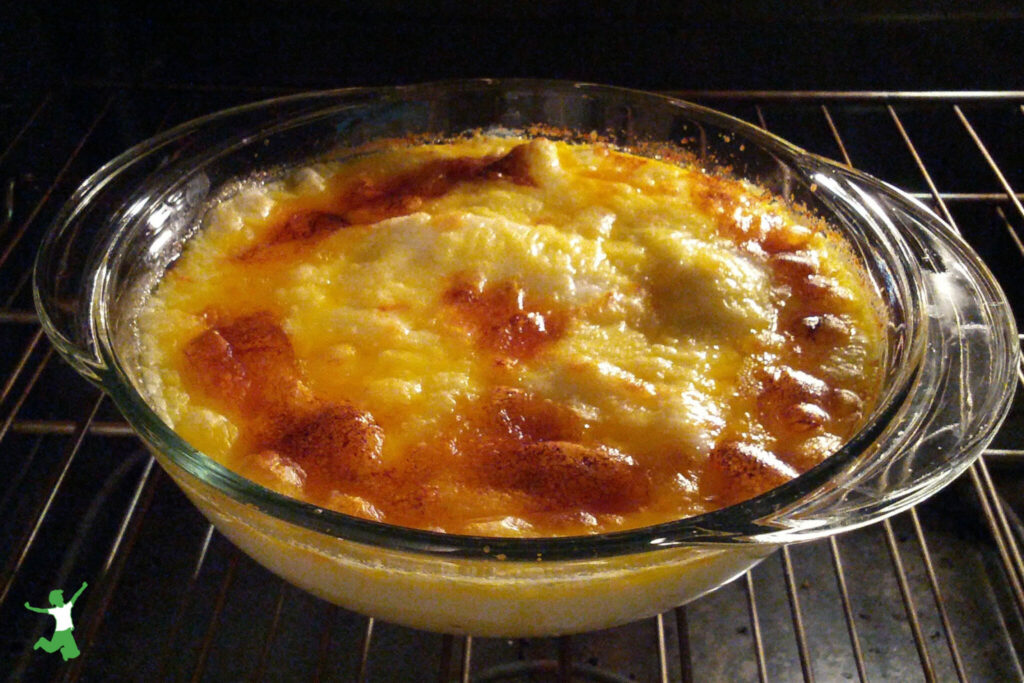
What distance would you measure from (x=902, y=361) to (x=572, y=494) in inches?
12.6

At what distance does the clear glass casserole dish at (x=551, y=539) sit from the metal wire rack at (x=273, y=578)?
0.41 feet

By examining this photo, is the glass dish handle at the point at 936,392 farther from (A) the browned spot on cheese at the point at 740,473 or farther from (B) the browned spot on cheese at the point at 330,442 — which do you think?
(B) the browned spot on cheese at the point at 330,442

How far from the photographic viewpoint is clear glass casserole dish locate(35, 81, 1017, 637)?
2.05ft

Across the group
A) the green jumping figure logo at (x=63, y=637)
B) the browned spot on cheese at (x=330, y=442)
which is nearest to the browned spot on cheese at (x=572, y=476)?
the browned spot on cheese at (x=330, y=442)

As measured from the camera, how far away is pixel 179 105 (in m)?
1.42

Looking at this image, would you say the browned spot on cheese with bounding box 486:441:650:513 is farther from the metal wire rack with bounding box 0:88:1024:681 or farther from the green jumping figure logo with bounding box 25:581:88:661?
the green jumping figure logo with bounding box 25:581:88:661

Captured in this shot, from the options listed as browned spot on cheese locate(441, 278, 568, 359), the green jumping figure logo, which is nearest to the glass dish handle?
browned spot on cheese locate(441, 278, 568, 359)

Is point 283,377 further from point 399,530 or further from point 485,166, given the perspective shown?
point 485,166

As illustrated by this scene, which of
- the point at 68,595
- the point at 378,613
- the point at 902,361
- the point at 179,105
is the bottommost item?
the point at 378,613

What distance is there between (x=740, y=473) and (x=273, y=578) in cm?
64

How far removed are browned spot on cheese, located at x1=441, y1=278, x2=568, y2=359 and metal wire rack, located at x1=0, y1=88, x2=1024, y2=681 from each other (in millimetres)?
325

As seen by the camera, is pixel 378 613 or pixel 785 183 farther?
pixel 785 183

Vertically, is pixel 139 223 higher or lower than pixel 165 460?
higher

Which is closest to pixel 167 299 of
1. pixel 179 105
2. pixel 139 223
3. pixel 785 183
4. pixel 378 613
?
pixel 139 223
